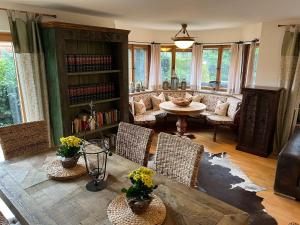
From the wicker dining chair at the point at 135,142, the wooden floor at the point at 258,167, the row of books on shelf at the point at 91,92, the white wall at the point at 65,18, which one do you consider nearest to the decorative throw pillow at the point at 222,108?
the wooden floor at the point at 258,167

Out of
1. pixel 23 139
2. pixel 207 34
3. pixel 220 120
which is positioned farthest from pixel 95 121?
pixel 207 34

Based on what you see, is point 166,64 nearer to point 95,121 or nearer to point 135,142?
point 95,121

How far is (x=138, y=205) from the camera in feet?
4.39

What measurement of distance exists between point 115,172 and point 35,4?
2504mm

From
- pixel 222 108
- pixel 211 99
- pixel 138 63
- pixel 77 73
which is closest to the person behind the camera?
pixel 77 73

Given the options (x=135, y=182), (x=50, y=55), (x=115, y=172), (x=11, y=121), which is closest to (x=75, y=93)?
(x=50, y=55)

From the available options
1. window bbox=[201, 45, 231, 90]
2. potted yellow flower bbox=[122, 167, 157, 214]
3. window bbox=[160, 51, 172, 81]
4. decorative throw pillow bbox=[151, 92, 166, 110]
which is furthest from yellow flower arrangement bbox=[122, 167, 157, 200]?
window bbox=[160, 51, 172, 81]

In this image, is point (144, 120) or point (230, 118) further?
point (230, 118)

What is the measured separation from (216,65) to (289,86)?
200cm

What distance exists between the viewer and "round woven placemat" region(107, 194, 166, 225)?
1.31m

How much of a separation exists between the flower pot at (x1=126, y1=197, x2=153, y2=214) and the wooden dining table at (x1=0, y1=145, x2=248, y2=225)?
0.15 m

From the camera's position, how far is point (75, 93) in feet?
11.3

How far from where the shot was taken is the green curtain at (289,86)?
383 centimetres

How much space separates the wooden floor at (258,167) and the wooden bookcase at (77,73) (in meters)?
1.32
